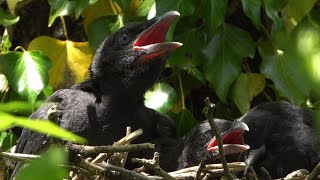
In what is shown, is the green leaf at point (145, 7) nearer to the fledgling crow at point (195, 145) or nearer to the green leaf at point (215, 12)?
the green leaf at point (215, 12)

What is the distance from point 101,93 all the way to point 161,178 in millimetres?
1143

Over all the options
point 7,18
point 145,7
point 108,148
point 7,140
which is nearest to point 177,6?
point 145,7

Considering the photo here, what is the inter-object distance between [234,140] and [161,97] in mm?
691

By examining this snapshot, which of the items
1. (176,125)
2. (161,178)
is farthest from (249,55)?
(161,178)

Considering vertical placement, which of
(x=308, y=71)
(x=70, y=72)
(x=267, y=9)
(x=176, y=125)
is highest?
(x=308, y=71)

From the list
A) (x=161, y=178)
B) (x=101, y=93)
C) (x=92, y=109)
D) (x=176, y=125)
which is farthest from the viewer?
(x=176, y=125)

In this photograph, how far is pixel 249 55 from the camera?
305cm

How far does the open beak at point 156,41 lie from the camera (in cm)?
243

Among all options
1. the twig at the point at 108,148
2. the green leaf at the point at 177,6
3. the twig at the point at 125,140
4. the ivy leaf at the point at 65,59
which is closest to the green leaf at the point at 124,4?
the green leaf at the point at 177,6

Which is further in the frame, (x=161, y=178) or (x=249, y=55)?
(x=249, y=55)

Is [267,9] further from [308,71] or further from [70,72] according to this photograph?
[308,71]

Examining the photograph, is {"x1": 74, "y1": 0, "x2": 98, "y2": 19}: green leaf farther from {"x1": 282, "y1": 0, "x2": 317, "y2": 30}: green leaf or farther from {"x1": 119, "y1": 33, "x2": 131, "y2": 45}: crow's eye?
{"x1": 282, "y1": 0, "x2": 317, "y2": 30}: green leaf

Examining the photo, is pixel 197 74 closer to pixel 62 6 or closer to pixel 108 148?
pixel 62 6

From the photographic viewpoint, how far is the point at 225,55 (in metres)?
3.00
